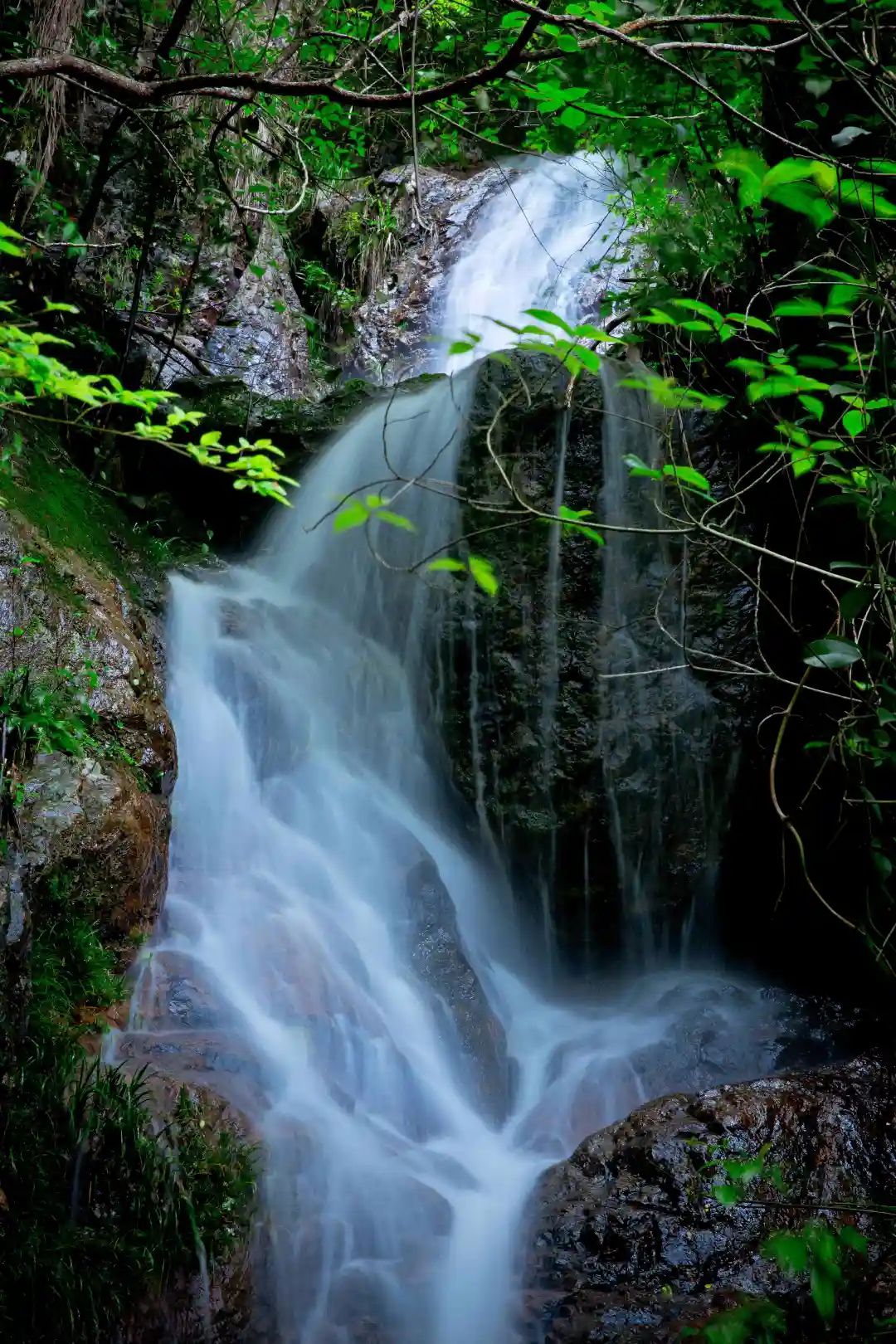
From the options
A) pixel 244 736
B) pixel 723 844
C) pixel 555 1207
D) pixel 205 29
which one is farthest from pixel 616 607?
pixel 205 29

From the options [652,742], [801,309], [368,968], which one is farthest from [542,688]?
[801,309]

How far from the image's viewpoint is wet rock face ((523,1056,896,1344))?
11.7 feet

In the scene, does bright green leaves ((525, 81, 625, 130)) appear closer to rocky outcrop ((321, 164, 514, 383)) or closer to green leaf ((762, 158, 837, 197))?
green leaf ((762, 158, 837, 197))

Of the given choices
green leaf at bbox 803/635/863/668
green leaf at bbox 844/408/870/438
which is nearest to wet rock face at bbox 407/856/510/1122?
green leaf at bbox 803/635/863/668

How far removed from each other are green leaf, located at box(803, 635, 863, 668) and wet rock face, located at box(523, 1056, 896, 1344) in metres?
2.27

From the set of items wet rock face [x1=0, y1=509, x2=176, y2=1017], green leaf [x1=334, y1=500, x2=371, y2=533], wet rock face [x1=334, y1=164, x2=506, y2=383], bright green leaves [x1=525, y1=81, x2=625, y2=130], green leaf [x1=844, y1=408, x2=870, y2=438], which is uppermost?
wet rock face [x1=334, y1=164, x2=506, y2=383]

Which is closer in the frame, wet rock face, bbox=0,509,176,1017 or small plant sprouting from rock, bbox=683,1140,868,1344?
small plant sprouting from rock, bbox=683,1140,868,1344

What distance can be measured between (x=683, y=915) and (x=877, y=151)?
455cm

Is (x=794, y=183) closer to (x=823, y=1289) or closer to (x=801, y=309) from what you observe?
(x=801, y=309)

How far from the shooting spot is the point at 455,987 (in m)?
5.35

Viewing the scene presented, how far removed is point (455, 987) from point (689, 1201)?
1773 millimetres

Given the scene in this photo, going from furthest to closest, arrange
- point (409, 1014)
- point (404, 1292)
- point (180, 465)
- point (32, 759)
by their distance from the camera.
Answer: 1. point (180, 465)
2. point (409, 1014)
3. point (32, 759)
4. point (404, 1292)

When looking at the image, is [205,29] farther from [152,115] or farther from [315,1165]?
[315,1165]

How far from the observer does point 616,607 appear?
629 centimetres
